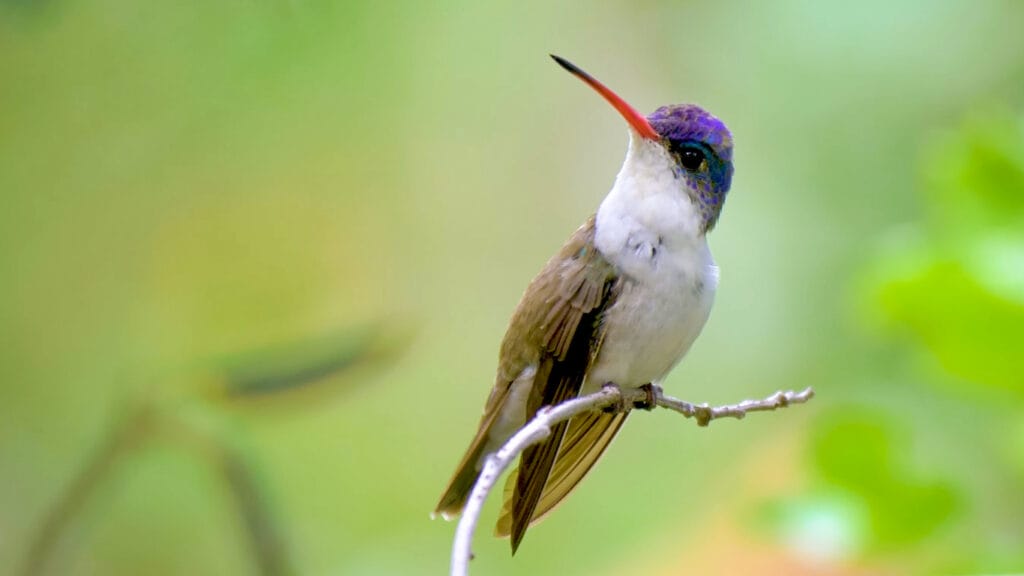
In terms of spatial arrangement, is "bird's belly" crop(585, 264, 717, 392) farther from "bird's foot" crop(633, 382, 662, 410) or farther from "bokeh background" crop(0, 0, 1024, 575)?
"bokeh background" crop(0, 0, 1024, 575)

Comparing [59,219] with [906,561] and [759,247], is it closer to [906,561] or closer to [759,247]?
[759,247]

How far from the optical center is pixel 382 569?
3461 millimetres

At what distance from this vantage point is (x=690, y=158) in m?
1.96

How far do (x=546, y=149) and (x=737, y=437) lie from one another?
1.23 meters

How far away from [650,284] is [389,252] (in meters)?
2.20

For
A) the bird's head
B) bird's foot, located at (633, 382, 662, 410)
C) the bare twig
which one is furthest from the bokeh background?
the bare twig

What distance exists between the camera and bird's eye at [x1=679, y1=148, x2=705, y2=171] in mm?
1957

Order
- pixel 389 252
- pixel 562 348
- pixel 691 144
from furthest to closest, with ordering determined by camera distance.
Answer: pixel 389 252 → pixel 691 144 → pixel 562 348

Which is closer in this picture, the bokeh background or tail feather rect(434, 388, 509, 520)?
tail feather rect(434, 388, 509, 520)

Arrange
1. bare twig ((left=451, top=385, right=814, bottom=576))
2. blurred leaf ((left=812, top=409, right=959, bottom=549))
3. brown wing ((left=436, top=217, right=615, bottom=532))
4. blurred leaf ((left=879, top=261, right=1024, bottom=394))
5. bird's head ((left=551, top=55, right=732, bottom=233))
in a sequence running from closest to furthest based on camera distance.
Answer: bare twig ((left=451, top=385, right=814, bottom=576)) → blurred leaf ((left=879, top=261, right=1024, bottom=394)) → blurred leaf ((left=812, top=409, right=959, bottom=549)) → brown wing ((left=436, top=217, right=615, bottom=532)) → bird's head ((left=551, top=55, right=732, bottom=233))

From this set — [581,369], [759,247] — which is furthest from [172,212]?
[581,369]

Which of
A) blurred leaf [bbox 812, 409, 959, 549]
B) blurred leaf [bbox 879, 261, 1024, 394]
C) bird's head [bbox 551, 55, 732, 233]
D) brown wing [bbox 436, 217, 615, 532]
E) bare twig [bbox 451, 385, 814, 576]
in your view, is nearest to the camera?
bare twig [bbox 451, 385, 814, 576]

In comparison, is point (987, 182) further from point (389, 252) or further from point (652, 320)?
point (389, 252)

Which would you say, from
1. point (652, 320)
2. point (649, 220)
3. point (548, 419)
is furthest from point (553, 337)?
point (548, 419)
